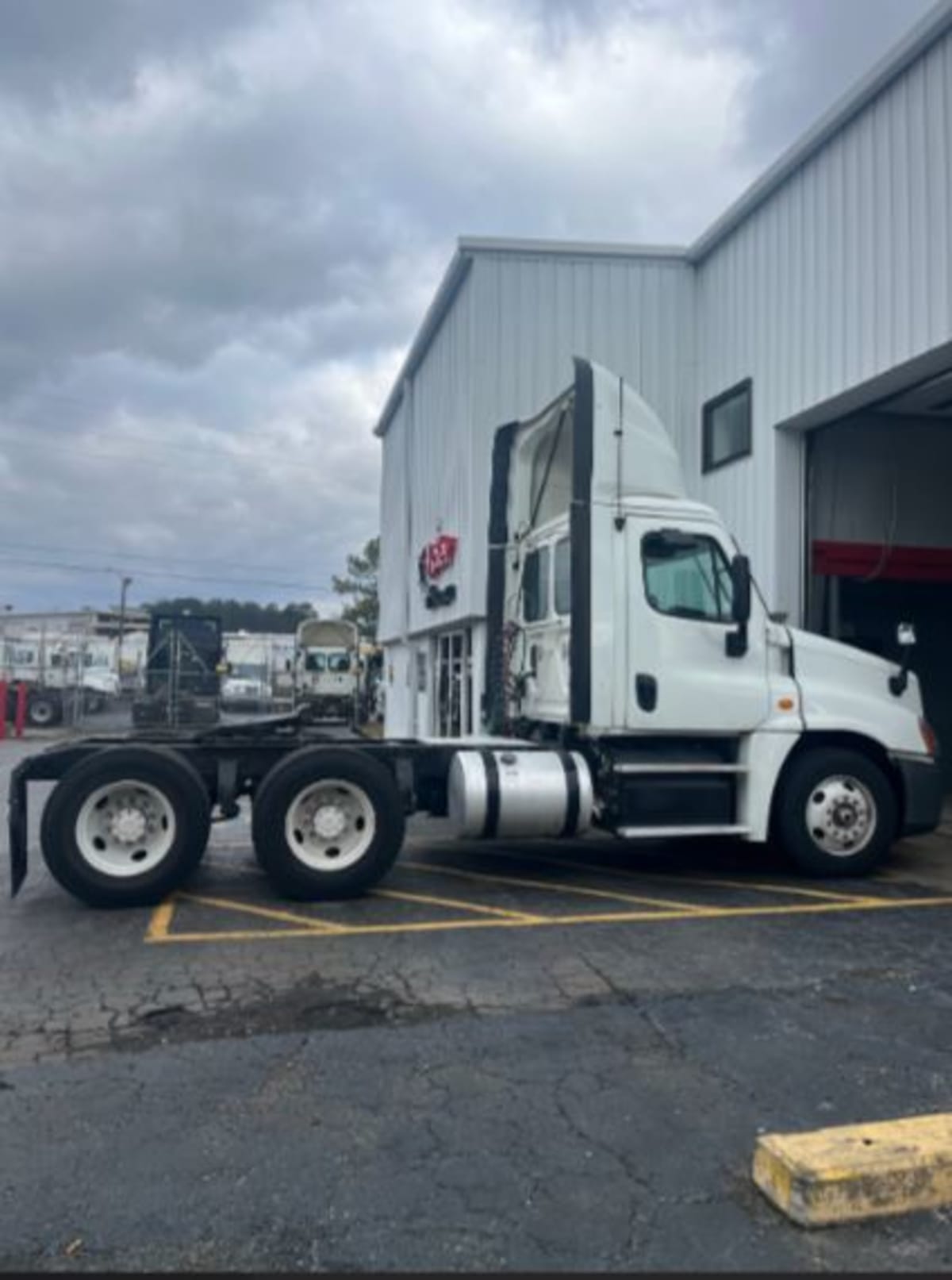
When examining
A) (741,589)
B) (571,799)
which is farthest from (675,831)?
(741,589)

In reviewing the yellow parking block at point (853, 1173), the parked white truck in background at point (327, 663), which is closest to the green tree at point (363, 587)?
the parked white truck in background at point (327, 663)

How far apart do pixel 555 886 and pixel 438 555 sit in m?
10.0

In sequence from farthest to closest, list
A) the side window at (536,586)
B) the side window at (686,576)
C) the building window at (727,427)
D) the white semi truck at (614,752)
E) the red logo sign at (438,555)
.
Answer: the red logo sign at (438,555), the building window at (727,427), the side window at (536,586), the side window at (686,576), the white semi truck at (614,752)

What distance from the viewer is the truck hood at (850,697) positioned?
823 centimetres

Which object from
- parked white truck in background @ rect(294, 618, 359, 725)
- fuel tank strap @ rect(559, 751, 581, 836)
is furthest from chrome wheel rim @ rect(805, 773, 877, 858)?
parked white truck in background @ rect(294, 618, 359, 725)

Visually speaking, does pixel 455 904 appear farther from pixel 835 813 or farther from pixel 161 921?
pixel 835 813

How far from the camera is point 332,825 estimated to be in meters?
7.34

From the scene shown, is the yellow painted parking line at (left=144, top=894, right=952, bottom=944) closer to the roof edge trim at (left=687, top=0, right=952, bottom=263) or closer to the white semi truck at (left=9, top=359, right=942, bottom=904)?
the white semi truck at (left=9, top=359, right=942, bottom=904)

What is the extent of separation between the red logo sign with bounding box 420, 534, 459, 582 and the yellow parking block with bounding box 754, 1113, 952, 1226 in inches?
524

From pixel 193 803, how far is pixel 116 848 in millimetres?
661

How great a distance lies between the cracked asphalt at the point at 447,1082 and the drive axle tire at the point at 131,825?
25 centimetres

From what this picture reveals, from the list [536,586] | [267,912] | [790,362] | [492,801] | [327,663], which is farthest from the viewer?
[327,663]

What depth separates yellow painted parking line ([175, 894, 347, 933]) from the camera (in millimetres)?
6691

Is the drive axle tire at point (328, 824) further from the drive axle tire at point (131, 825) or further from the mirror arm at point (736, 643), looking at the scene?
the mirror arm at point (736, 643)
